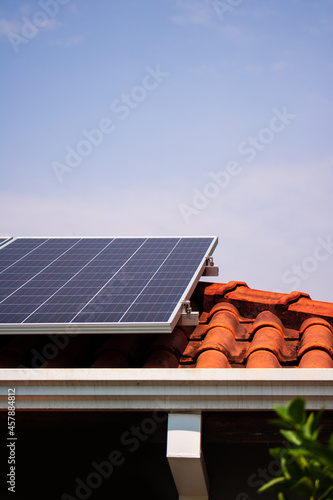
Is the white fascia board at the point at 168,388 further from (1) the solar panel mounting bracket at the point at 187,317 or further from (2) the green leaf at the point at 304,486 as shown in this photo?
(2) the green leaf at the point at 304,486

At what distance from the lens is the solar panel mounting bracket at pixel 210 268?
9.97 metres

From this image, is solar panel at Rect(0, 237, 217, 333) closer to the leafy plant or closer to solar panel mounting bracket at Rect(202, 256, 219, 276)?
solar panel mounting bracket at Rect(202, 256, 219, 276)

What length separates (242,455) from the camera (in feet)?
22.9


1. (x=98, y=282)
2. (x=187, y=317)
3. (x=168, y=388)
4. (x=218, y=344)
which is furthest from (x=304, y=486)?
(x=98, y=282)

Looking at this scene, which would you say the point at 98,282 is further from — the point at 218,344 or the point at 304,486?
the point at 304,486

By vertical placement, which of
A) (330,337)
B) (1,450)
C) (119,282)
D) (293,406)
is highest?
(119,282)

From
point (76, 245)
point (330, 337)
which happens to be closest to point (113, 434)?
point (330, 337)

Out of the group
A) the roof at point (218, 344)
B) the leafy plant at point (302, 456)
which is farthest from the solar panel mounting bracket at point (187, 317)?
the leafy plant at point (302, 456)

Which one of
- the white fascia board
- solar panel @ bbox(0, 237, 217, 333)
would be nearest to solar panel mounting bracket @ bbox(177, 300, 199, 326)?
solar panel @ bbox(0, 237, 217, 333)

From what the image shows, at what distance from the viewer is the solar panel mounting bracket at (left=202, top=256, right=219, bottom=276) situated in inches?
392

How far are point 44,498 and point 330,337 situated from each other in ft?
13.4

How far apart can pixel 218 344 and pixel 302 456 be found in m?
4.83

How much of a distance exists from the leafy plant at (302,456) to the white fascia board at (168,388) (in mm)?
2614

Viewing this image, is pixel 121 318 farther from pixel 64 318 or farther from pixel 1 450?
pixel 1 450
